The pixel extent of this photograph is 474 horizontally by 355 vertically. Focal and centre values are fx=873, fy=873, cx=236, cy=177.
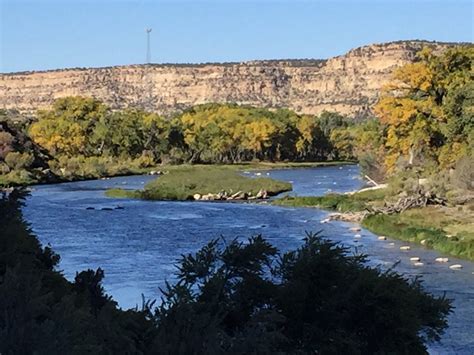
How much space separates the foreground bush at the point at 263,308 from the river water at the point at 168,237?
6.28 metres

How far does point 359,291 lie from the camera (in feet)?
37.1

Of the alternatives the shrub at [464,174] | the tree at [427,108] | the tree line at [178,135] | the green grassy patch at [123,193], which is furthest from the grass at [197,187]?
the tree line at [178,135]

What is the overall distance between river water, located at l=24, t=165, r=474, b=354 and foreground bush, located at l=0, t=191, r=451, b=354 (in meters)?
6.28

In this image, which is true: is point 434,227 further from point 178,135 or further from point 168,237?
point 178,135

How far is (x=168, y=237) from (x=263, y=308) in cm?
2329

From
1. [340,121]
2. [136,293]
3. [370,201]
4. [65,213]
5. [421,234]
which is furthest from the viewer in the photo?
[340,121]

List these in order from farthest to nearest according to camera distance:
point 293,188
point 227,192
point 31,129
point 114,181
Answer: point 31,129 < point 114,181 < point 293,188 < point 227,192

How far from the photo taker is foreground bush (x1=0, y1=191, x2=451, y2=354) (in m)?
9.14

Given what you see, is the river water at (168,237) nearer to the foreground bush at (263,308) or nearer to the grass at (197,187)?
the grass at (197,187)

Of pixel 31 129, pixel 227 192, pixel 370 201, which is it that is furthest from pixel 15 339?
pixel 31 129

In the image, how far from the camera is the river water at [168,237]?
75.0ft

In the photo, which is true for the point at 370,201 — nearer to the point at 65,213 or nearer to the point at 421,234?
the point at 421,234

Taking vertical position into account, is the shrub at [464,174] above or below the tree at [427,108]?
below

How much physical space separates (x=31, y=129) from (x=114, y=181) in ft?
83.7
